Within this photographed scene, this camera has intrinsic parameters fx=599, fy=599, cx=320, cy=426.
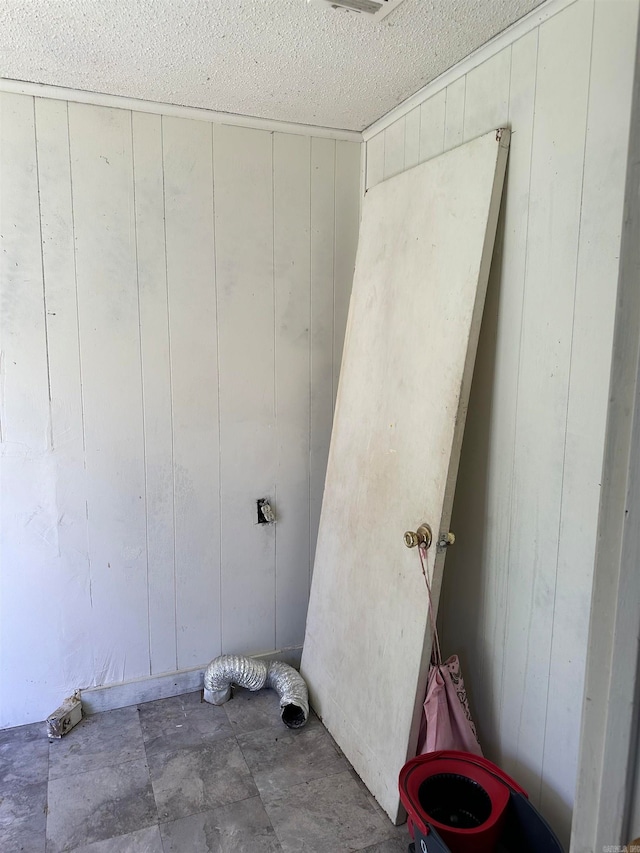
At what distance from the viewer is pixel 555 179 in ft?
5.01

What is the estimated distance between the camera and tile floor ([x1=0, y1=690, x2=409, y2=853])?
1760 millimetres

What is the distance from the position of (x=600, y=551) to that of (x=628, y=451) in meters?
0.14

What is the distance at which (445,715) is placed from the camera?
69.7 inches

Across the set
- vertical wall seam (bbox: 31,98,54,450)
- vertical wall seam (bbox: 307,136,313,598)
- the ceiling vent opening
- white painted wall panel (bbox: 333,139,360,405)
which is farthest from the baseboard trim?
the ceiling vent opening

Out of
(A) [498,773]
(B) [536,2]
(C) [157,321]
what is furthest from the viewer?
(C) [157,321]

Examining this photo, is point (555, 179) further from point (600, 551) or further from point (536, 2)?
point (600, 551)

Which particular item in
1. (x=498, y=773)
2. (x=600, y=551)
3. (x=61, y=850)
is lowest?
(x=61, y=850)

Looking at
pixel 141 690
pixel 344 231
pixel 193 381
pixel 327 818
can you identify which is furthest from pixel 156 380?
pixel 327 818

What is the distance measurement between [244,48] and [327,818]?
7.59 ft

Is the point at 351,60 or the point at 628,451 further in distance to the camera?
the point at 351,60

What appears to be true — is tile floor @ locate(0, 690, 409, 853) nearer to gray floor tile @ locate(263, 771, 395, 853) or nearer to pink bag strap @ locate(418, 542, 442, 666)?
gray floor tile @ locate(263, 771, 395, 853)

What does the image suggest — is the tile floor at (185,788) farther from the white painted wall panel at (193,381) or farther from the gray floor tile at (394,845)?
the white painted wall panel at (193,381)

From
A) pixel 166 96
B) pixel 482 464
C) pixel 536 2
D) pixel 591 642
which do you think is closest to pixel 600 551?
pixel 591 642

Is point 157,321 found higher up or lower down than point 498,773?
higher up
